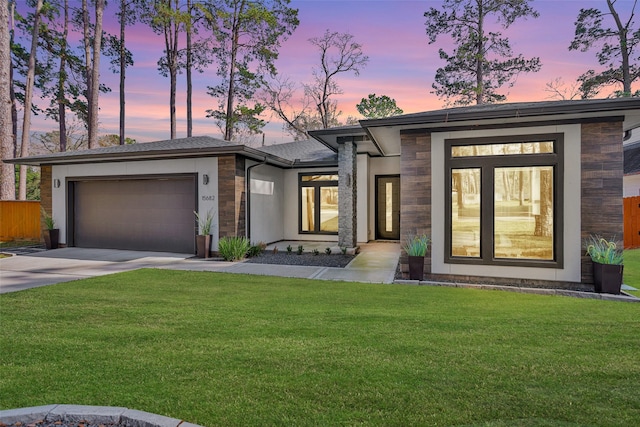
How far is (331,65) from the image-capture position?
2405 centimetres

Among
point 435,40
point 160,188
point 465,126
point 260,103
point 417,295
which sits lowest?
point 417,295

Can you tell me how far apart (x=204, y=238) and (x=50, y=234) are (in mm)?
5440

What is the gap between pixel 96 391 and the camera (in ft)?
8.18

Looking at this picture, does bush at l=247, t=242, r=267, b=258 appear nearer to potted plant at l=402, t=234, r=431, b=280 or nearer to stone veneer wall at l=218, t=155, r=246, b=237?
stone veneer wall at l=218, t=155, r=246, b=237

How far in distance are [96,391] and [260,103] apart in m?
21.6

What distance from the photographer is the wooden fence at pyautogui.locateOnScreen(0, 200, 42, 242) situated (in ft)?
43.4

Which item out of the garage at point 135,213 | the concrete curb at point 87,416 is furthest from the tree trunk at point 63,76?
the concrete curb at point 87,416

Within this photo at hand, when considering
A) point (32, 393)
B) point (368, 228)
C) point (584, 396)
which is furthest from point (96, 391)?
point (368, 228)

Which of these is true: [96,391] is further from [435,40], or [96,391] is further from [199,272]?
[435,40]

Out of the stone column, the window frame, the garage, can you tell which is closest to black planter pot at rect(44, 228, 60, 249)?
the garage

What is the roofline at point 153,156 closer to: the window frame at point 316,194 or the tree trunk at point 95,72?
the window frame at point 316,194

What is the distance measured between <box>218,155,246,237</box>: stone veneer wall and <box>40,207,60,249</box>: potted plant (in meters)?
5.68

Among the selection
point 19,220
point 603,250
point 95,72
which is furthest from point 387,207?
point 95,72

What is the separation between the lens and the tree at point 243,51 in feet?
67.6
